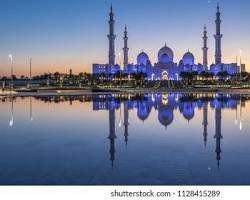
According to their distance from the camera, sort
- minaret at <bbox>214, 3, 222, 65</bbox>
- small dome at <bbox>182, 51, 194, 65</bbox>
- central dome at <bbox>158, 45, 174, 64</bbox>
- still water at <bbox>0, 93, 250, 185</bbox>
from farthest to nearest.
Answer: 1. small dome at <bbox>182, 51, 194, 65</bbox>
2. central dome at <bbox>158, 45, 174, 64</bbox>
3. minaret at <bbox>214, 3, 222, 65</bbox>
4. still water at <bbox>0, 93, 250, 185</bbox>

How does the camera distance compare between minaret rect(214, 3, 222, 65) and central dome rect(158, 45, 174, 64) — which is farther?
central dome rect(158, 45, 174, 64)

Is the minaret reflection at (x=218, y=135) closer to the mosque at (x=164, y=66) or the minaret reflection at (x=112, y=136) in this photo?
the minaret reflection at (x=112, y=136)

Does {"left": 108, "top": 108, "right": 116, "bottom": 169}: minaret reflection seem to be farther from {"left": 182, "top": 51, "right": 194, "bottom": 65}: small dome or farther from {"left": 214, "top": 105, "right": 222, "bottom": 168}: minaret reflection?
{"left": 182, "top": 51, "right": 194, "bottom": 65}: small dome

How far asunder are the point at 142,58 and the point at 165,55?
546cm

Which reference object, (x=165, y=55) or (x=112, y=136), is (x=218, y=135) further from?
(x=165, y=55)

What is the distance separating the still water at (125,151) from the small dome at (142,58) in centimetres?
6397

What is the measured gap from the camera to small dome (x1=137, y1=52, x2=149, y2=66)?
74438 mm

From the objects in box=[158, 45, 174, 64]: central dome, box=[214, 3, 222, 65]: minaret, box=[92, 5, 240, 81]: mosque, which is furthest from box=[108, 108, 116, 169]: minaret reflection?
box=[158, 45, 174, 64]: central dome

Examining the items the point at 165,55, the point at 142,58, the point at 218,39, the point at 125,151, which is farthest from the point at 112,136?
the point at 142,58

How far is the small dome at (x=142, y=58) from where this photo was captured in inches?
2931

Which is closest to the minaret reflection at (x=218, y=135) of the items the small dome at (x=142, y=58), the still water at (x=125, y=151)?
the still water at (x=125, y=151)

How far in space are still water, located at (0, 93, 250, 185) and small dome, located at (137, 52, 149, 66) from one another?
64.0m
